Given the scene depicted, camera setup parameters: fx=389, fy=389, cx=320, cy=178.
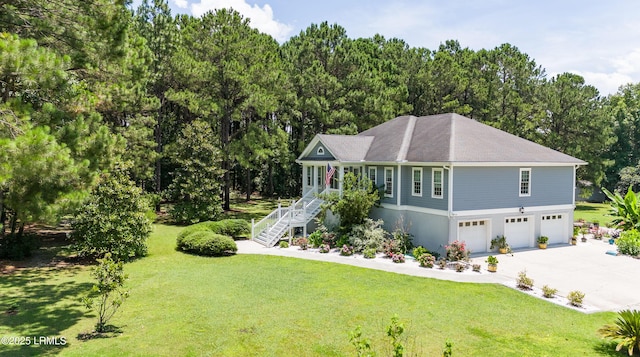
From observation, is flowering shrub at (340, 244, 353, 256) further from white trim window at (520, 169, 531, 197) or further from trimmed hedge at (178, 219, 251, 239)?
white trim window at (520, 169, 531, 197)

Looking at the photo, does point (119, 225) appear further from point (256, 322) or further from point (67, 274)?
point (256, 322)

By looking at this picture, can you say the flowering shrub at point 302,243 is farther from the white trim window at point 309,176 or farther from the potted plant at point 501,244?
the potted plant at point 501,244

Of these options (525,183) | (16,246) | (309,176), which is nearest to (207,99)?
(309,176)

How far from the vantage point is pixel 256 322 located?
10727 mm

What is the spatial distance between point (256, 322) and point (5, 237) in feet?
50.0

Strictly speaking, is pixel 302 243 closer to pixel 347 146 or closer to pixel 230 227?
pixel 230 227

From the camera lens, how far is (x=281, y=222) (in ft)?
75.6

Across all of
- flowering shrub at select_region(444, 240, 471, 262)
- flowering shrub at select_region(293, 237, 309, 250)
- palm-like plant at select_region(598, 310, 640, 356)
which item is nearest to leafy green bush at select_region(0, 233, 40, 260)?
flowering shrub at select_region(293, 237, 309, 250)

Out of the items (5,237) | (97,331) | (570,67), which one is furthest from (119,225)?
(570,67)

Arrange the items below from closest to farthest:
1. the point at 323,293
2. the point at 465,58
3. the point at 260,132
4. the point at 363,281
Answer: the point at 323,293 < the point at 363,281 < the point at 260,132 < the point at 465,58

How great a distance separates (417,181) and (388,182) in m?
2.02

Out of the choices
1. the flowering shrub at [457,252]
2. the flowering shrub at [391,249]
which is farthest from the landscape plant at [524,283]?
the flowering shrub at [391,249]

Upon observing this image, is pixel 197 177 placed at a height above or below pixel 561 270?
above

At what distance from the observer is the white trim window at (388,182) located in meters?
22.4
